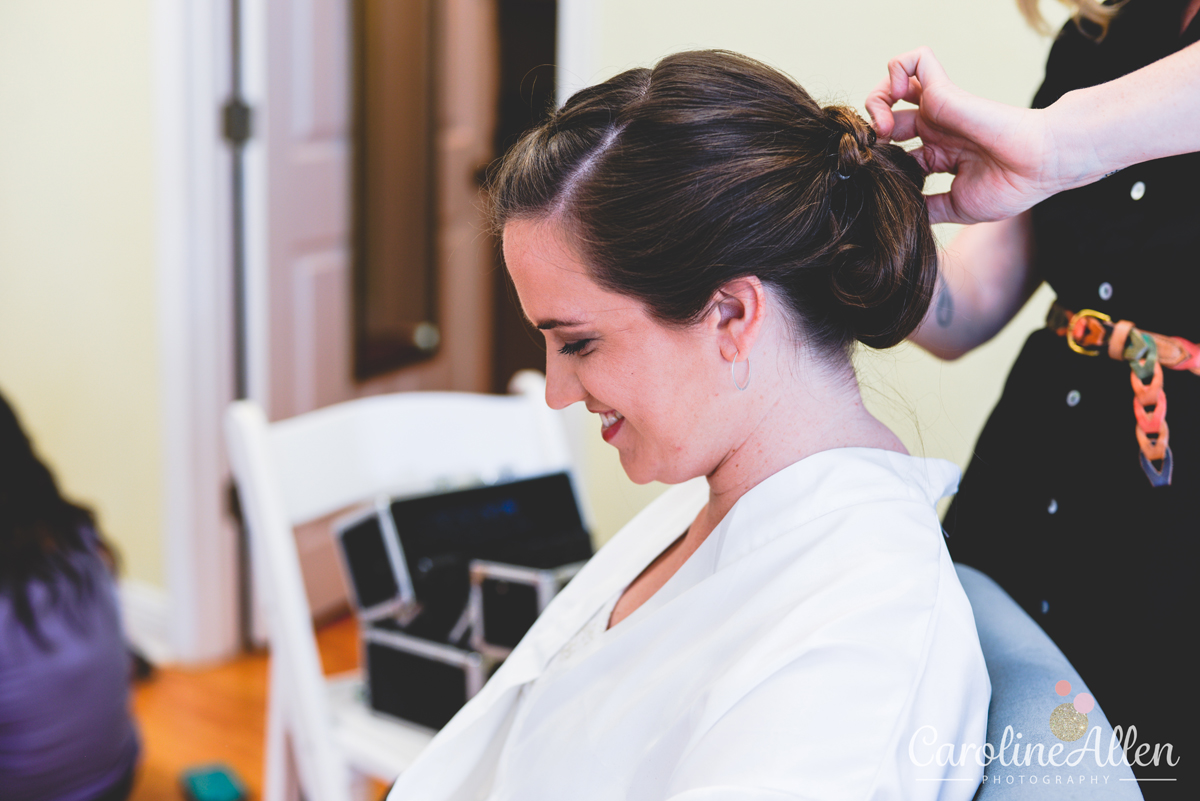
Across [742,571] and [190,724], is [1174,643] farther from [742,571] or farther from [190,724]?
[190,724]

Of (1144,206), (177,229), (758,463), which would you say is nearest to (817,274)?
(758,463)

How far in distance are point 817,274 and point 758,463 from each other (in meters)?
0.16

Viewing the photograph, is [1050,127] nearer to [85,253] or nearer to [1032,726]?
[1032,726]

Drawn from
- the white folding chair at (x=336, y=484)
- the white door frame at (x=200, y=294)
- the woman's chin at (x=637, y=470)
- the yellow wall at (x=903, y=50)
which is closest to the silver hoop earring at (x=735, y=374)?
the woman's chin at (x=637, y=470)

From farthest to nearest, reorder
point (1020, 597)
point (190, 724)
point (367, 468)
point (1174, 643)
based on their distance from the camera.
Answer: point (190, 724) → point (367, 468) → point (1020, 597) → point (1174, 643)

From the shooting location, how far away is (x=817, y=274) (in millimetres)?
790

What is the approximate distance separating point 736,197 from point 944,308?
0.42 meters

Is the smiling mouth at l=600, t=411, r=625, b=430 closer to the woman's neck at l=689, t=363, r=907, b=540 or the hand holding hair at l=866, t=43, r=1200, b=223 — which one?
the woman's neck at l=689, t=363, r=907, b=540

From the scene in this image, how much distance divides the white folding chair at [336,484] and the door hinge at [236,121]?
1.15 meters

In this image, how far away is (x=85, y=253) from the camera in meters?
2.64

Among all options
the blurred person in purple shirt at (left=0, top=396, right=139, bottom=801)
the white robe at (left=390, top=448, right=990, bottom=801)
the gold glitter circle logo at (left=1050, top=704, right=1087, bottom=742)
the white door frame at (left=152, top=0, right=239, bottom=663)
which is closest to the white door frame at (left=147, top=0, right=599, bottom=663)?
the white door frame at (left=152, top=0, right=239, bottom=663)

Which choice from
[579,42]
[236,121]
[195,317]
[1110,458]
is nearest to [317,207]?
[236,121]

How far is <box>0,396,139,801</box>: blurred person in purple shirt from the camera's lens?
4.99ft

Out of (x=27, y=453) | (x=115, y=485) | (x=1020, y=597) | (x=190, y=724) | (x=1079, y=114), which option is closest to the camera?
(x=1079, y=114)
